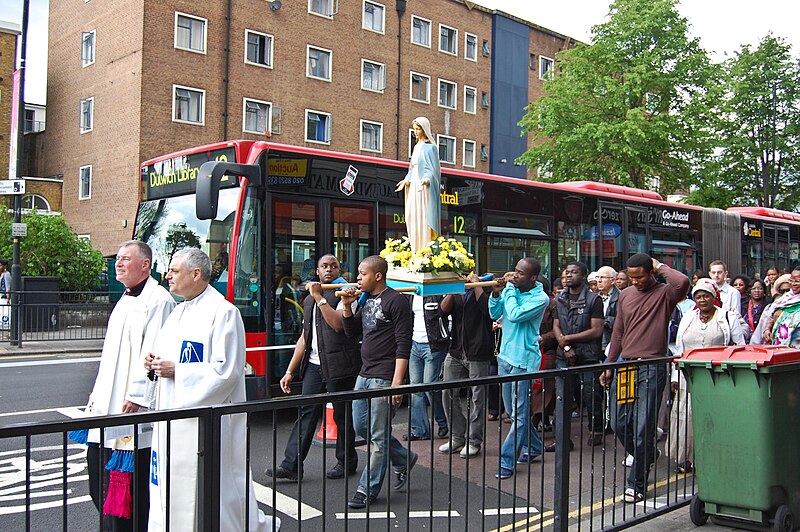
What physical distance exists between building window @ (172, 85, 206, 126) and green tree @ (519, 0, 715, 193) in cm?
1310

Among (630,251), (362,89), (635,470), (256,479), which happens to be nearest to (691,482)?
(635,470)

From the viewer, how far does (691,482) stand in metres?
6.02

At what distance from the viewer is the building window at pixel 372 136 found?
3475 cm

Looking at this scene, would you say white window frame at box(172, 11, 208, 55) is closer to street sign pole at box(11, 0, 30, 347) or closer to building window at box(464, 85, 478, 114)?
street sign pole at box(11, 0, 30, 347)

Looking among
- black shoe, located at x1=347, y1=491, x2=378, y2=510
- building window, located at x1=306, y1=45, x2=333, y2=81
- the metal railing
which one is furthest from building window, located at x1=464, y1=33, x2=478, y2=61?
black shoe, located at x1=347, y1=491, x2=378, y2=510

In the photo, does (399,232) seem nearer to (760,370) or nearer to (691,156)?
(760,370)

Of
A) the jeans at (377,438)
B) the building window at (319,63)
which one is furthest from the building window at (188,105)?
the jeans at (377,438)

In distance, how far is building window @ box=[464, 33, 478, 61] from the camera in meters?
39.4

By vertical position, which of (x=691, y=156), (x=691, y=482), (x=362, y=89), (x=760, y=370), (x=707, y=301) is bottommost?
(x=691, y=482)

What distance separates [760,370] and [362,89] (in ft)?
103

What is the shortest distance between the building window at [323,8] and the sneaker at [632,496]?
1201 inches

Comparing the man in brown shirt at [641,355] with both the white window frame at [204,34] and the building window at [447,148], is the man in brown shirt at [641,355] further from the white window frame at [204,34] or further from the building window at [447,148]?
the building window at [447,148]

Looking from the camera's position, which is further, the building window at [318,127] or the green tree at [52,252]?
the building window at [318,127]

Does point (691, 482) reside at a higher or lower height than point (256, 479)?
lower
